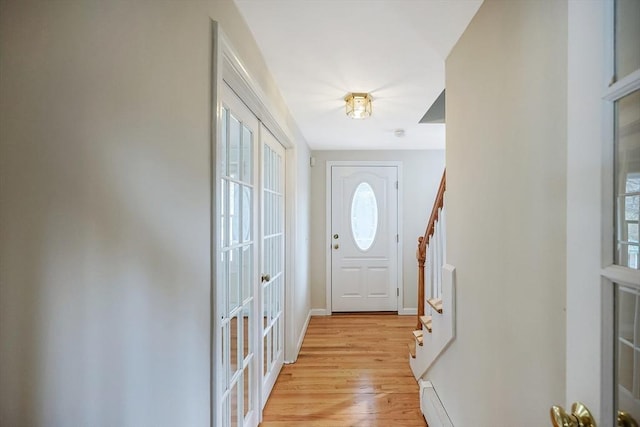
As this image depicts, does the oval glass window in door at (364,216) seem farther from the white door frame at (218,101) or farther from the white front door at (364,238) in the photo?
the white door frame at (218,101)

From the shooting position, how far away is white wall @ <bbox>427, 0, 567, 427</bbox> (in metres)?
0.77

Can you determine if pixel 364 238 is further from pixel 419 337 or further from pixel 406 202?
pixel 419 337

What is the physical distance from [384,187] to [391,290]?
142 cm

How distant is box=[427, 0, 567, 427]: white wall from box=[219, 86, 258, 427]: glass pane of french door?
3.37ft

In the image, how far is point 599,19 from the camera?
0.53 m

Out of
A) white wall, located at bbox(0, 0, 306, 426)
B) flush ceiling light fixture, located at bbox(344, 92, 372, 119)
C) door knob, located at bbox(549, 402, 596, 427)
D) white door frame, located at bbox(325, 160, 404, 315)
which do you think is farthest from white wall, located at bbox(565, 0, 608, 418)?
white door frame, located at bbox(325, 160, 404, 315)

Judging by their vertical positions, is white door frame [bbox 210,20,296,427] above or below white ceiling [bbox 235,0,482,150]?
below

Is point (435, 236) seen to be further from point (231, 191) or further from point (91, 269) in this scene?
point (91, 269)

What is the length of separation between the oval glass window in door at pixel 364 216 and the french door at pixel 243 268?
6.13 ft

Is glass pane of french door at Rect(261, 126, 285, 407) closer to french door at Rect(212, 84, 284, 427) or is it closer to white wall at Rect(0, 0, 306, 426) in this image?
french door at Rect(212, 84, 284, 427)

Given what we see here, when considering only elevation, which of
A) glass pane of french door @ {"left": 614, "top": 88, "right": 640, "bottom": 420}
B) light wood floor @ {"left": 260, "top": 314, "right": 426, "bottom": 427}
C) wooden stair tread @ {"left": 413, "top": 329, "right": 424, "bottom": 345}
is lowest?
light wood floor @ {"left": 260, "top": 314, "right": 426, "bottom": 427}

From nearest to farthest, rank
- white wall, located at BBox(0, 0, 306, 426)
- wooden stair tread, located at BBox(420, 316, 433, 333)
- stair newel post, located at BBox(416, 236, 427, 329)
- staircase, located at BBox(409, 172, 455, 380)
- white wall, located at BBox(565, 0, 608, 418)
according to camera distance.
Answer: white wall, located at BBox(0, 0, 306, 426)
white wall, located at BBox(565, 0, 608, 418)
staircase, located at BBox(409, 172, 455, 380)
wooden stair tread, located at BBox(420, 316, 433, 333)
stair newel post, located at BBox(416, 236, 427, 329)

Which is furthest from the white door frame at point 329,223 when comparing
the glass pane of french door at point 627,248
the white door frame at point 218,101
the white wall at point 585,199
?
the glass pane of french door at point 627,248

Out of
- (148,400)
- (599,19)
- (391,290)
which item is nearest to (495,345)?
(599,19)
